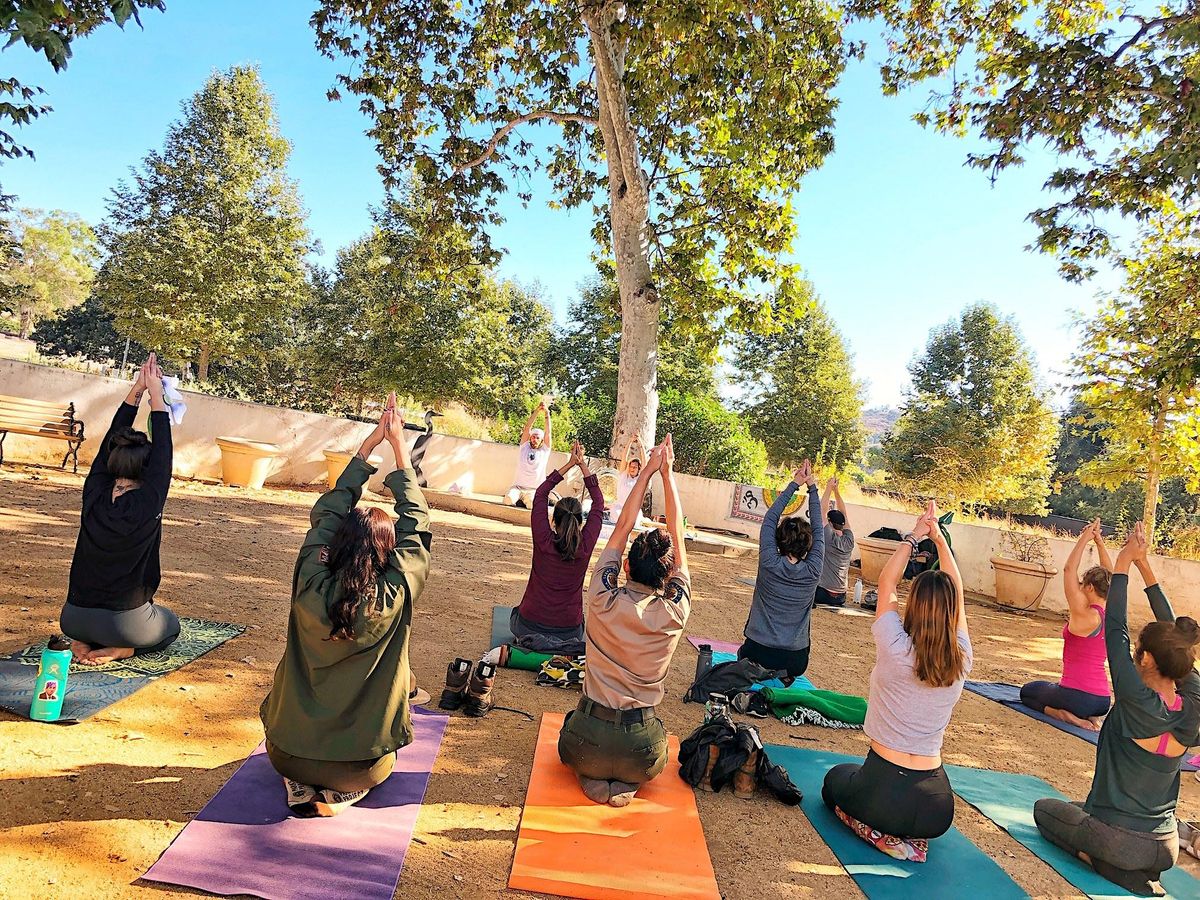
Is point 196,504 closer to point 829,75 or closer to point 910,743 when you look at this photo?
point 910,743

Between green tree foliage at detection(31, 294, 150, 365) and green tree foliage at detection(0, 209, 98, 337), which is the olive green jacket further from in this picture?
green tree foliage at detection(0, 209, 98, 337)

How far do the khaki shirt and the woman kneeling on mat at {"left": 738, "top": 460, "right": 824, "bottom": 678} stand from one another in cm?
202

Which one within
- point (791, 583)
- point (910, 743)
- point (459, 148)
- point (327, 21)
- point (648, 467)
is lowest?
point (910, 743)

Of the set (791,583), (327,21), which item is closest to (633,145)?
(327,21)

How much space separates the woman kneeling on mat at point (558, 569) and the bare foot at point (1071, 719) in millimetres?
4498

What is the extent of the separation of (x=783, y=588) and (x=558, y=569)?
1.83m

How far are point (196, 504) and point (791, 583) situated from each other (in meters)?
8.82

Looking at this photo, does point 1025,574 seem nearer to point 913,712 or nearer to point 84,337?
point 913,712

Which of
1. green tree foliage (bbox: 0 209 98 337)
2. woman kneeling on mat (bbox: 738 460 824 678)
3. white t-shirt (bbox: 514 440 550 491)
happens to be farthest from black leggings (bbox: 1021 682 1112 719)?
green tree foliage (bbox: 0 209 98 337)

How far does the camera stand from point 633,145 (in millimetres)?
11961

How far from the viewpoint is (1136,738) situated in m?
3.48

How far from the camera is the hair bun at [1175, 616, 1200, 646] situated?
339 centimetres

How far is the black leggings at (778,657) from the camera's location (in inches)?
226

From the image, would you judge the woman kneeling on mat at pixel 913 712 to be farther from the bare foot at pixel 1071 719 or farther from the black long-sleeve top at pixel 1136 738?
the bare foot at pixel 1071 719
